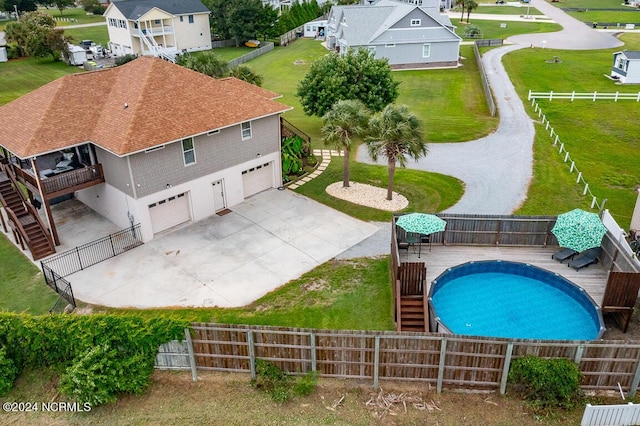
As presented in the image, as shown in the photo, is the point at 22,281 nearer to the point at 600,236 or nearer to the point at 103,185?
the point at 103,185

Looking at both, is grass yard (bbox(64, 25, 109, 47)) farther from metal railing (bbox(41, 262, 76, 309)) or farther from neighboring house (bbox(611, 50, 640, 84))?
neighboring house (bbox(611, 50, 640, 84))

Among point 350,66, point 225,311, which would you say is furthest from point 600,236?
point 350,66

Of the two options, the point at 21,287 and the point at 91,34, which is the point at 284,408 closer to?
the point at 21,287

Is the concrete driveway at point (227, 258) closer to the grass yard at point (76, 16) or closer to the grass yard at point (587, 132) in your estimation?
the grass yard at point (587, 132)

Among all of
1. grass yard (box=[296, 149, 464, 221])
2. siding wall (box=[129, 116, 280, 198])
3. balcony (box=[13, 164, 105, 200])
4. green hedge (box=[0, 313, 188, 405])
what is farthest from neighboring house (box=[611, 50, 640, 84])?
green hedge (box=[0, 313, 188, 405])

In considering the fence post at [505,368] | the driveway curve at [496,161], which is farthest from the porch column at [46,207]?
the fence post at [505,368]

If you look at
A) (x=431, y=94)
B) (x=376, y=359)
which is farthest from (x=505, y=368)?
(x=431, y=94)
